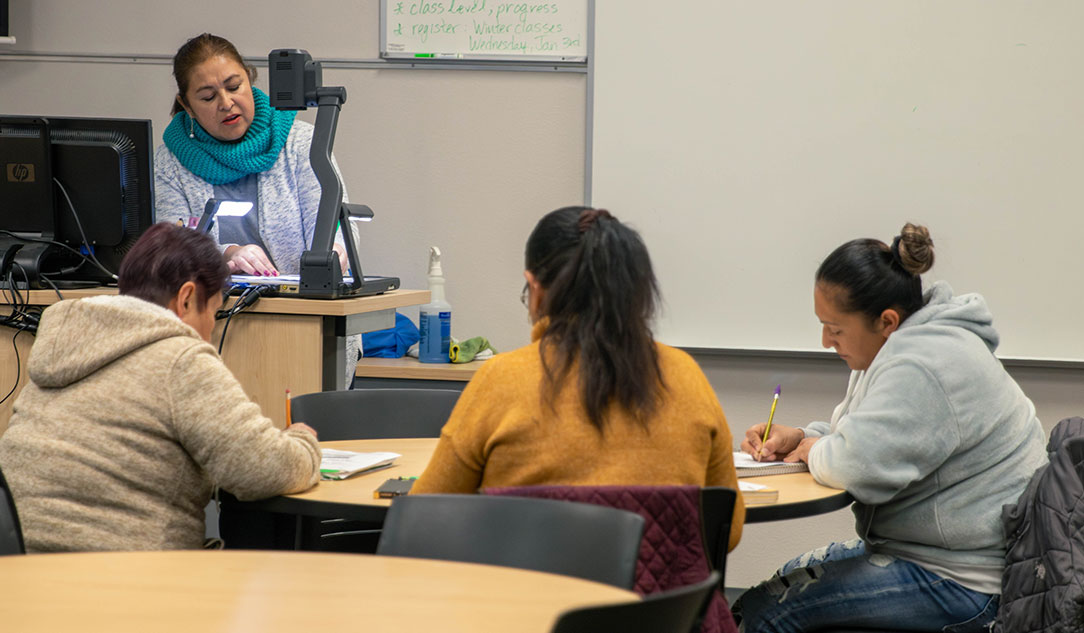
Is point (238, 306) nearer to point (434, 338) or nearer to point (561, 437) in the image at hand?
point (434, 338)

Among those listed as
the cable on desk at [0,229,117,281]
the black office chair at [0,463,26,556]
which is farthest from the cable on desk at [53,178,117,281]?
the black office chair at [0,463,26,556]

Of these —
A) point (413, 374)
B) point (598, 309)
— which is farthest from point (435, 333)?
point (598, 309)

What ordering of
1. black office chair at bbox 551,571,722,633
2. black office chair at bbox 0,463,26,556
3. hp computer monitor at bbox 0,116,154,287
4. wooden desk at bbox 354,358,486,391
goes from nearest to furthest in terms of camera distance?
1. black office chair at bbox 551,571,722,633
2. black office chair at bbox 0,463,26,556
3. hp computer monitor at bbox 0,116,154,287
4. wooden desk at bbox 354,358,486,391

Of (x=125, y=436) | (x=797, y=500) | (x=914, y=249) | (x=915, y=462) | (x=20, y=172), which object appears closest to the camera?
(x=125, y=436)

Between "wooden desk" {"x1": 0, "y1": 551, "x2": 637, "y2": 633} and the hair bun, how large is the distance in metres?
1.14

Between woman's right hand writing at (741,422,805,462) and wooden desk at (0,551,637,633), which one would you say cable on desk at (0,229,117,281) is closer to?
wooden desk at (0,551,637,633)

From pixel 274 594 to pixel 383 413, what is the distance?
4.51 ft

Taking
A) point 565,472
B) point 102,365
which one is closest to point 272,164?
point 102,365

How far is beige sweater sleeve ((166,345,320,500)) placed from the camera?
1741 millimetres

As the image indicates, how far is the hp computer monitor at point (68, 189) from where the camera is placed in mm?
2750

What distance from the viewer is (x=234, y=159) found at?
3150 mm

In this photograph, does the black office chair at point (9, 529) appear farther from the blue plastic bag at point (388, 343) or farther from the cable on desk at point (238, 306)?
the blue plastic bag at point (388, 343)

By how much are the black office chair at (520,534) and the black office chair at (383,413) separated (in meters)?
1.09

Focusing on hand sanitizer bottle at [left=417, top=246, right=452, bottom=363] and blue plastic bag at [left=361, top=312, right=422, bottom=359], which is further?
blue plastic bag at [left=361, top=312, right=422, bottom=359]
